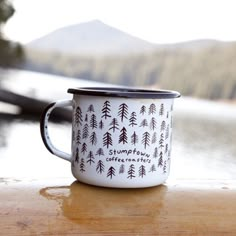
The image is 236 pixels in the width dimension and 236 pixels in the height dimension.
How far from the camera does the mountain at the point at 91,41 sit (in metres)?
0.96

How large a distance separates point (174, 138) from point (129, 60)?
0.24m

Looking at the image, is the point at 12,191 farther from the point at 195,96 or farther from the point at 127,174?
the point at 195,96

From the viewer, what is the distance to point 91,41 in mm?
1012

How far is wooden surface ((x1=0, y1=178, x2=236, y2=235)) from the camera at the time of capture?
15.3 inches

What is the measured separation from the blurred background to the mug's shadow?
1.26 ft

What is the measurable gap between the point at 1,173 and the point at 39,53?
1.20ft

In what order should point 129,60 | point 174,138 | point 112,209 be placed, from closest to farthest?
point 112,209, point 174,138, point 129,60

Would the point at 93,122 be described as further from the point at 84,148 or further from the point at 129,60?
the point at 129,60

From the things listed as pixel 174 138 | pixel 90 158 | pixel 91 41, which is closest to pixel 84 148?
pixel 90 158

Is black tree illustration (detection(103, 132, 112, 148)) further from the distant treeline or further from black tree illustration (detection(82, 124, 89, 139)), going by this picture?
the distant treeline

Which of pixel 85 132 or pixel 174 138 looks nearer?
Answer: pixel 85 132

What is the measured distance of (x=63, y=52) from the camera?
102 cm

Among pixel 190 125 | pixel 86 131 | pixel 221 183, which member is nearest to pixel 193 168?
pixel 190 125

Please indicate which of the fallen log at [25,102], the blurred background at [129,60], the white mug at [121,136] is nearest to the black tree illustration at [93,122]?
the white mug at [121,136]
